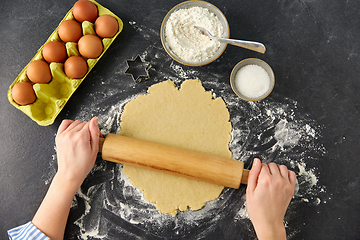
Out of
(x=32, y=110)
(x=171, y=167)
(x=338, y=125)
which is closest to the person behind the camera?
(x=171, y=167)

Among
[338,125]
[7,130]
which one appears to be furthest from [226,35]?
[7,130]

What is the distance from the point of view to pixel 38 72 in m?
1.41

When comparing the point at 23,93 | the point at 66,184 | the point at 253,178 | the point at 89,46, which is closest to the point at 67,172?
the point at 66,184

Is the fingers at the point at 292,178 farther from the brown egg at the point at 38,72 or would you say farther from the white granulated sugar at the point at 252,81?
the brown egg at the point at 38,72

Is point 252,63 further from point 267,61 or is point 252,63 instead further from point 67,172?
point 67,172

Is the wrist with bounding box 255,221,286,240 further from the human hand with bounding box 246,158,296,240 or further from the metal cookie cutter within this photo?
the metal cookie cutter

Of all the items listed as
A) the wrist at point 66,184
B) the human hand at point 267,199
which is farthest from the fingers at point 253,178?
the wrist at point 66,184

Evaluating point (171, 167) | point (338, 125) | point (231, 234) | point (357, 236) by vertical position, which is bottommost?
point (231, 234)

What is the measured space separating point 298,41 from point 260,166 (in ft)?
2.98

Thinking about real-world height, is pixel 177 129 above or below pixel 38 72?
below

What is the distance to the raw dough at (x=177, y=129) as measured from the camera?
4.81ft

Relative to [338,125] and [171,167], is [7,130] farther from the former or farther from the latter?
[338,125]

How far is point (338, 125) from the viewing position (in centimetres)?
156

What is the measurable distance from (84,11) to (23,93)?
0.63m
